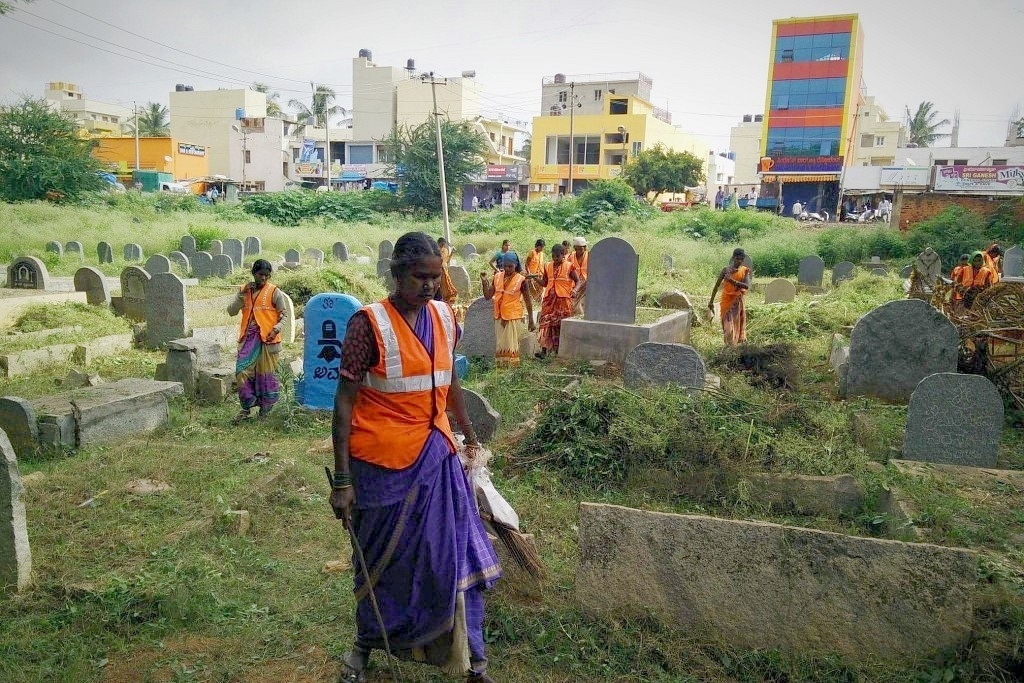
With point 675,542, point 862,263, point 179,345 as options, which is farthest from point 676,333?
point 862,263

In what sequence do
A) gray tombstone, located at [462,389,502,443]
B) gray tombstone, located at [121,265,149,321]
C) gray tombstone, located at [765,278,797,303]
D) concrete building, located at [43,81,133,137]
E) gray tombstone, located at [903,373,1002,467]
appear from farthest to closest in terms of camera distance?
concrete building, located at [43,81,133,137] → gray tombstone, located at [765,278,797,303] → gray tombstone, located at [121,265,149,321] → gray tombstone, located at [462,389,502,443] → gray tombstone, located at [903,373,1002,467]

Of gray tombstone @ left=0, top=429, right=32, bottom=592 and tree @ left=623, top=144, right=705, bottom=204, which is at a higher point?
tree @ left=623, top=144, right=705, bottom=204

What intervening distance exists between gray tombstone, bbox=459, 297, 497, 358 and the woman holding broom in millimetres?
6621

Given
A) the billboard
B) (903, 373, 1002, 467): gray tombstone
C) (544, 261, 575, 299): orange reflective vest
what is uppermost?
the billboard

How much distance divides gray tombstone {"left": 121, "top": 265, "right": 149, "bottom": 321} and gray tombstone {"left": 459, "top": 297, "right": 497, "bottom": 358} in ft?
19.3

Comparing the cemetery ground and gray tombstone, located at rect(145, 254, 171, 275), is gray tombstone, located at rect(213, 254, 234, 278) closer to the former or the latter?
gray tombstone, located at rect(145, 254, 171, 275)

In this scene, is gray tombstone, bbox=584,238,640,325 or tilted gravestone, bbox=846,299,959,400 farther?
gray tombstone, bbox=584,238,640,325

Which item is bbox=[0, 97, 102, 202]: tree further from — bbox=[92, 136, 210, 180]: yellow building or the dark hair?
the dark hair

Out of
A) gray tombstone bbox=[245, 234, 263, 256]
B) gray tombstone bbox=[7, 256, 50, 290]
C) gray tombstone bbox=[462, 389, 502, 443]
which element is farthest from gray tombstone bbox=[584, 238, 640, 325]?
gray tombstone bbox=[245, 234, 263, 256]

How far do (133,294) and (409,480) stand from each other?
431 inches

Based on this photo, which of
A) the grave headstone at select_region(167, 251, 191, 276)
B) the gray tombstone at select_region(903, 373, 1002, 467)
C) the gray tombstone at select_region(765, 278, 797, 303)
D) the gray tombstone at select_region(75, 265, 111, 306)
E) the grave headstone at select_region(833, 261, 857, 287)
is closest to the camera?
the gray tombstone at select_region(903, 373, 1002, 467)

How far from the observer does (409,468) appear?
2955mm

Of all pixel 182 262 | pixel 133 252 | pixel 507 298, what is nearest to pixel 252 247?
pixel 133 252

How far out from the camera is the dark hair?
2.93 m
